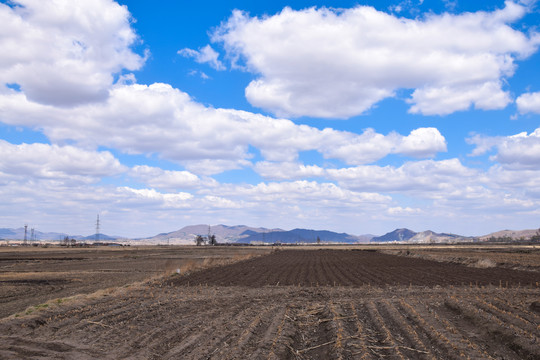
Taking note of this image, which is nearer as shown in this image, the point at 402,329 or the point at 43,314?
the point at 402,329

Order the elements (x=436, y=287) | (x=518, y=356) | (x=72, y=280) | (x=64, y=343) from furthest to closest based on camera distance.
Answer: (x=72, y=280)
(x=436, y=287)
(x=64, y=343)
(x=518, y=356)

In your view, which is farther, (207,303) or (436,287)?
(436,287)

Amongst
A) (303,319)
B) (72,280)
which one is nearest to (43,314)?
(303,319)

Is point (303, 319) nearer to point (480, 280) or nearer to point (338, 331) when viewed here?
point (338, 331)

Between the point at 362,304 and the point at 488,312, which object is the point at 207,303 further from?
the point at 488,312

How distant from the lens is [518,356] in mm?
10484

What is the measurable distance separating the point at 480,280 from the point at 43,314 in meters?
26.9

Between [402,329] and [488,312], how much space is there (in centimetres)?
395

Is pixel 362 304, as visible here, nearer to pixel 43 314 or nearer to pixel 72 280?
pixel 43 314

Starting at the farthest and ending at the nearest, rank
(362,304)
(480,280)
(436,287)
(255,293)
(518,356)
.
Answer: (480,280), (436,287), (255,293), (362,304), (518,356)

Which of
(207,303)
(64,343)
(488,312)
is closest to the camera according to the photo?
(64,343)

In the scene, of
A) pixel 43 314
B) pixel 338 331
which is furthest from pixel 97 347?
pixel 338 331

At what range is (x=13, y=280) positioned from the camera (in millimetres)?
33438

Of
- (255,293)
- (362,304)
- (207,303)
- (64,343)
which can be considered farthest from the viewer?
(255,293)
